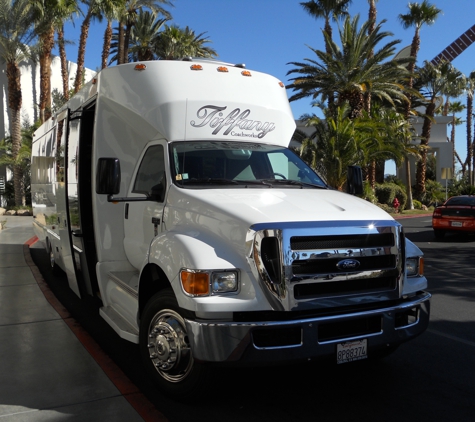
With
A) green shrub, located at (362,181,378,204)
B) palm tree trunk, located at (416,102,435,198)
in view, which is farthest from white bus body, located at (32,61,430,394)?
palm tree trunk, located at (416,102,435,198)

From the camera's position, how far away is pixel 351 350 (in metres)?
4.27

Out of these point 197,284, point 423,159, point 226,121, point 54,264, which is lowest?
point 54,264

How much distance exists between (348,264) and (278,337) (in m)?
0.82

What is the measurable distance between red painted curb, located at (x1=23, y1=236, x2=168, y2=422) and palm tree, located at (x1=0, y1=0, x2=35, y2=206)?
2324cm

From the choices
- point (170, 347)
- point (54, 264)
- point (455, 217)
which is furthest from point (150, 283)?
point (455, 217)

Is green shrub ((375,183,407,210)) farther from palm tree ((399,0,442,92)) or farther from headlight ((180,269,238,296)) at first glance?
headlight ((180,269,238,296))

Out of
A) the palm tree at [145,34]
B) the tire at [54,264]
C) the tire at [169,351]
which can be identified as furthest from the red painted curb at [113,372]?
the palm tree at [145,34]

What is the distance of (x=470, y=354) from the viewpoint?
5.77m

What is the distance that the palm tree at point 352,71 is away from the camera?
89.1 ft

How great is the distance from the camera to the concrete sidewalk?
4.27 m

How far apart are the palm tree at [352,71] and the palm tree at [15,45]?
14.4 m

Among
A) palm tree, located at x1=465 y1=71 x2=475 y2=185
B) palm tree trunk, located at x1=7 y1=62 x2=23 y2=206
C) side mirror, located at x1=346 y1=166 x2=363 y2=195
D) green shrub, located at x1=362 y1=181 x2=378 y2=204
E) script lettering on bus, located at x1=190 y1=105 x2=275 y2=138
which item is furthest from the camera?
palm tree, located at x1=465 y1=71 x2=475 y2=185

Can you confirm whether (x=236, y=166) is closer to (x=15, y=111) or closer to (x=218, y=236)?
(x=218, y=236)

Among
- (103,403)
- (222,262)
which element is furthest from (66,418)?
(222,262)
